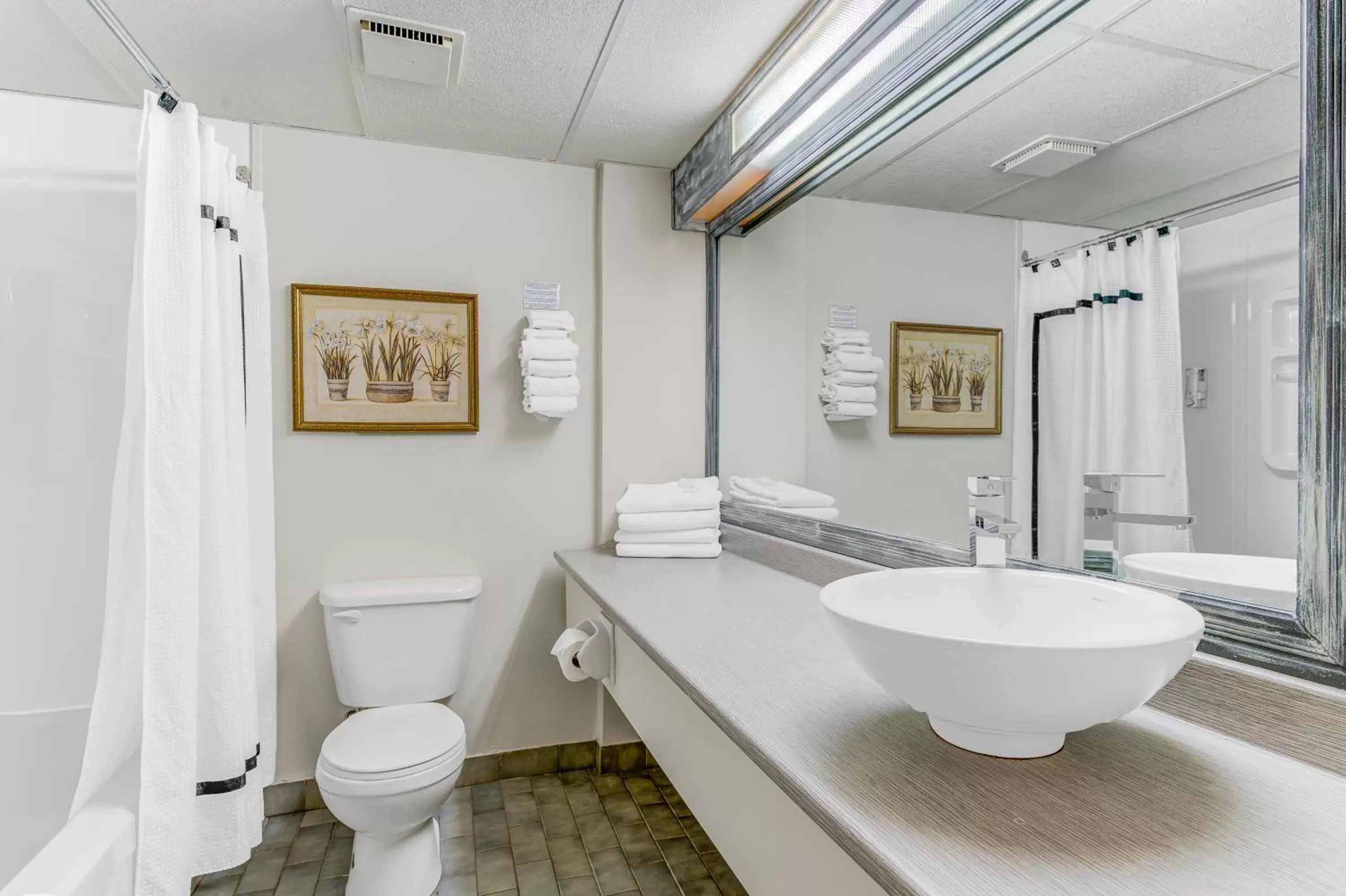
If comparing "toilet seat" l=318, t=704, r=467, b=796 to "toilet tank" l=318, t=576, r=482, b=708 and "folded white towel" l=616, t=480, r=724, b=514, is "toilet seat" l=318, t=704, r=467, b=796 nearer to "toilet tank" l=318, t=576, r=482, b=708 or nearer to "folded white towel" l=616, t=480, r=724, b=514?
"toilet tank" l=318, t=576, r=482, b=708

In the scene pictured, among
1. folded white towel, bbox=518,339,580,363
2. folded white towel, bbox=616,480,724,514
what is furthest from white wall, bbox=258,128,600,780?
folded white towel, bbox=616,480,724,514

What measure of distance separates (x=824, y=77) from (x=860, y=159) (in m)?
0.22

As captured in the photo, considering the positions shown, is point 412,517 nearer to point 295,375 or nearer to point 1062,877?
point 295,375

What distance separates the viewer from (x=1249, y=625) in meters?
0.91

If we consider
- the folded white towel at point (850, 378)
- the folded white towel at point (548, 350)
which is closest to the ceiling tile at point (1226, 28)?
the folded white towel at point (850, 378)

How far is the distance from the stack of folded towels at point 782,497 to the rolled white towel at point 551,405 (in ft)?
2.08

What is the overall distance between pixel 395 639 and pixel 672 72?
6.09 ft

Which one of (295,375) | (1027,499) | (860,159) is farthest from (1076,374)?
(295,375)

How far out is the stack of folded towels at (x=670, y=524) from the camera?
232 cm

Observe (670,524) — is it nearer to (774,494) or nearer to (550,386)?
(774,494)

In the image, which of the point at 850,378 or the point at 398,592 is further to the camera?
the point at 398,592

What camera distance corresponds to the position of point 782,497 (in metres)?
2.19

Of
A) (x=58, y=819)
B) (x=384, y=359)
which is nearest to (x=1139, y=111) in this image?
(x=384, y=359)

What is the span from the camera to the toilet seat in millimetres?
1720
